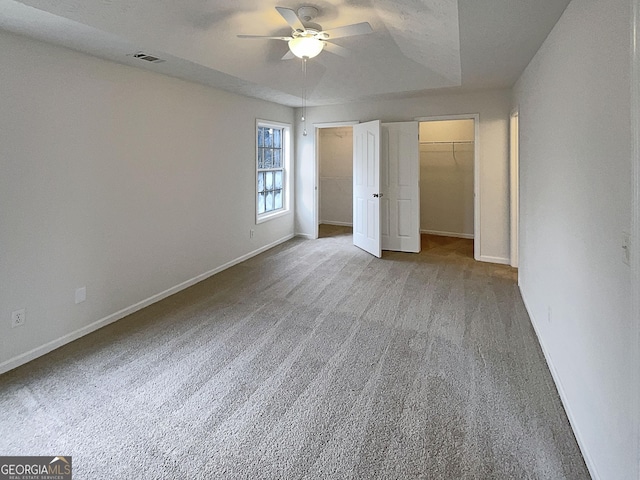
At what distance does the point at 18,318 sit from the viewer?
2.77 meters

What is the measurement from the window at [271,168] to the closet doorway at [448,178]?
2.72 m

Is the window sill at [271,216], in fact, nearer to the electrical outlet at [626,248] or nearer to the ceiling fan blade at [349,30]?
the ceiling fan blade at [349,30]

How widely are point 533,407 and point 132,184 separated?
3658 mm

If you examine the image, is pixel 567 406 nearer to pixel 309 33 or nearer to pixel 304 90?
pixel 309 33

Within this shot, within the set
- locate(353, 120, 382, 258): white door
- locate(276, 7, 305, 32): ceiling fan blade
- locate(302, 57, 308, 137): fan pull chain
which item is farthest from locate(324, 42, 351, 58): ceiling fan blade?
locate(353, 120, 382, 258): white door

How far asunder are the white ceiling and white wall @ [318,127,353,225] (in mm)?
3509

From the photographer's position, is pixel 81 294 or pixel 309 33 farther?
pixel 81 294

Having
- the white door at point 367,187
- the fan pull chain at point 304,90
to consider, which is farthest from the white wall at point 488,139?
the fan pull chain at point 304,90

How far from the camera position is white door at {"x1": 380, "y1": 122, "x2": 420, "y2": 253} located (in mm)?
5871

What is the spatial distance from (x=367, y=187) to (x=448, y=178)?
216 centimetres

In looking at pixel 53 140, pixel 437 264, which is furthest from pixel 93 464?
pixel 437 264

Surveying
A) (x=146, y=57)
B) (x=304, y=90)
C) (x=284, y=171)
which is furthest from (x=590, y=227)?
(x=284, y=171)

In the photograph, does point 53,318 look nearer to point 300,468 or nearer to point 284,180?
point 300,468

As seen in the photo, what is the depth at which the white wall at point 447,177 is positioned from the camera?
7121 millimetres
